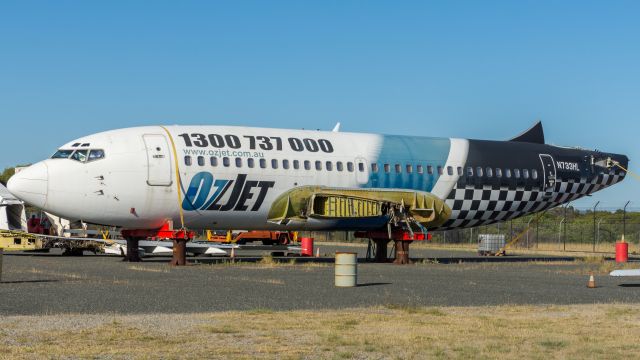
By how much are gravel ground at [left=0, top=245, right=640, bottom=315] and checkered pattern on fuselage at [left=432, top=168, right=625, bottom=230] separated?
559 cm

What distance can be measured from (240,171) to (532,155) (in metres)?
13.5

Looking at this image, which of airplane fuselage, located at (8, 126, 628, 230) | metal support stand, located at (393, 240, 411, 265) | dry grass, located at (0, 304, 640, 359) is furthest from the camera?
metal support stand, located at (393, 240, 411, 265)

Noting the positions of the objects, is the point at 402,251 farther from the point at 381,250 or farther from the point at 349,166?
the point at 349,166

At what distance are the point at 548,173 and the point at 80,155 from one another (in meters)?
19.3

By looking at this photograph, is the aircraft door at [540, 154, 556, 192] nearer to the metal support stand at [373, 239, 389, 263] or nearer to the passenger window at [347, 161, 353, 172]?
the metal support stand at [373, 239, 389, 263]

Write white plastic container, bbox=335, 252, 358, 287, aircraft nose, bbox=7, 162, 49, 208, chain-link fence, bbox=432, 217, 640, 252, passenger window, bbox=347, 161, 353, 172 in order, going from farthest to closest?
chain-link fence, bbox=432, 217, 640, 252, passenger window, bbox=347, 161, 353, 172, aircraft nose, bbox=7, 162, 49, 208, white plastic container, bbox=335, 252, 358, 287

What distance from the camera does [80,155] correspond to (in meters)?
31.6

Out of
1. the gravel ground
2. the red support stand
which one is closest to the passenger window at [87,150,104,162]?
the gravel ground

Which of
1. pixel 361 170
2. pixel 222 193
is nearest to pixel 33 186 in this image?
pixel 222 193

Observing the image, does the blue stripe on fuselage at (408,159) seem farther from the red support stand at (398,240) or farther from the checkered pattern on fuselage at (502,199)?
the red support stand at (398,240)

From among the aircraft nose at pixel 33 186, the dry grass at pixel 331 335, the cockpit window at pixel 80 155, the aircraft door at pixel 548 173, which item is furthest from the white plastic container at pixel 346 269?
the aircraft door at pixel 548 173

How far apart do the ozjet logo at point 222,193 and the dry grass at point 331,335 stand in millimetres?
16119

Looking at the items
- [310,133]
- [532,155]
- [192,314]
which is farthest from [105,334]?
[532,155]

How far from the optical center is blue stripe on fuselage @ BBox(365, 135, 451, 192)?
35719 mm
